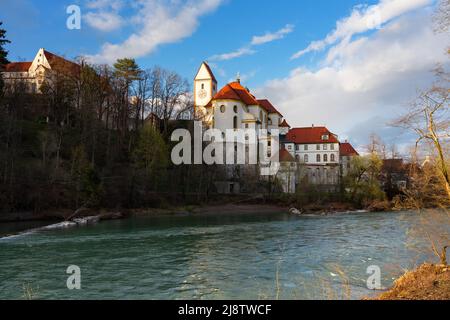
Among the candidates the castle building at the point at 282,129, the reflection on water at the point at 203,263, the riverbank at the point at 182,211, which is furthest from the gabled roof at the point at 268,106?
the reflection on water at the point at 203,263

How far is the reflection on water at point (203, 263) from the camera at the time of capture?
10953mm

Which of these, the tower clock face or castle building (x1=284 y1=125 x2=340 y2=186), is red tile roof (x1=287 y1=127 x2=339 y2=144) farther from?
the tower clock face

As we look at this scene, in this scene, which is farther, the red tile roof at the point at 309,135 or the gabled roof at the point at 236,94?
the red tile roof at the point at 309,135

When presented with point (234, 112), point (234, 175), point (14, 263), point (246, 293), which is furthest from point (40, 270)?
point (234, 112)

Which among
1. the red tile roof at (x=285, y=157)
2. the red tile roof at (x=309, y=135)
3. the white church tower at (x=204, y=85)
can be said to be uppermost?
the white church tower at (x=204, y=85)

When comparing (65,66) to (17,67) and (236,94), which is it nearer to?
(17,67)

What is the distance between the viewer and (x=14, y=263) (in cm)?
1521

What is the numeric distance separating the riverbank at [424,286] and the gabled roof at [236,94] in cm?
5985

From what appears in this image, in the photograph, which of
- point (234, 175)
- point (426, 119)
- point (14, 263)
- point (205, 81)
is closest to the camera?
point (426, 119)

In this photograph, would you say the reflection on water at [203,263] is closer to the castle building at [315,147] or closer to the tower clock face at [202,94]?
the tower clock face at [202,94]

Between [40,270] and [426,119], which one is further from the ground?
[426,119]

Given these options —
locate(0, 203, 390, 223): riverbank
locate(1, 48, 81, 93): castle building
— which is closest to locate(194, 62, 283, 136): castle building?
locate(0, 203, 390, 223): riverbank

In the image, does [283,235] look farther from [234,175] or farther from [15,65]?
[15,65]
